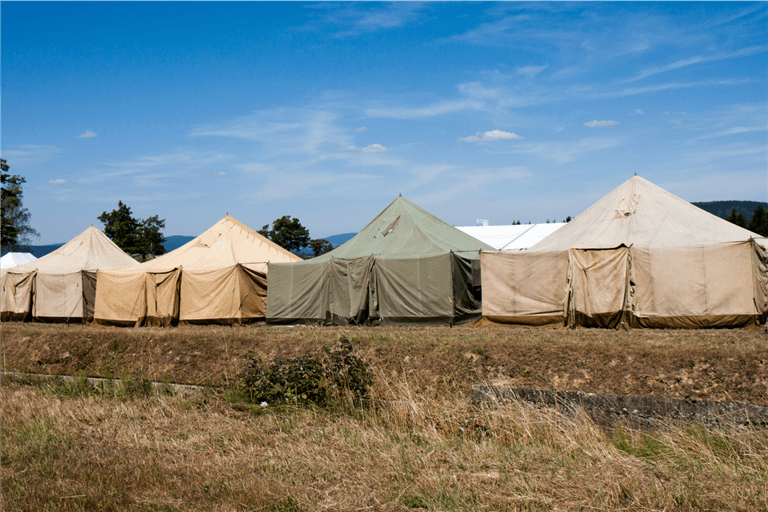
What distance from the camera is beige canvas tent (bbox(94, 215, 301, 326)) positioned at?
19438 mm

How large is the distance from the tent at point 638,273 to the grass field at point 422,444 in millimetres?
2435

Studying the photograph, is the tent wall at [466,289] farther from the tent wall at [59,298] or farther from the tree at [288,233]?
the tree at [288,233]

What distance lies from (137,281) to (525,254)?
13.3 m

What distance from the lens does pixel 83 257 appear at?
24797mm

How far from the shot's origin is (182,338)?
14.6m

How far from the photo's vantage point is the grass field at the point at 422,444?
511 centimetres

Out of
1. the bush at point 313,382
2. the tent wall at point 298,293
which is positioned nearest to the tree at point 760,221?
the tent wall at point 298,293

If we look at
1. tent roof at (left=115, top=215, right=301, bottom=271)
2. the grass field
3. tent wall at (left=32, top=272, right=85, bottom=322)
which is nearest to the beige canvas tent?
tent roof at (left=115, top=215, right=301, bottom=271)

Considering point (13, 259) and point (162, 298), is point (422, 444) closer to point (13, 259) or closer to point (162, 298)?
point (162, 298)

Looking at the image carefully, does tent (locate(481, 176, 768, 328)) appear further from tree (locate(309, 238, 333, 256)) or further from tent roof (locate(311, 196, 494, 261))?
tree (locate(309, 238, 333, 256))

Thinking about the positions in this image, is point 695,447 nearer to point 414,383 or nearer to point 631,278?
point 414,383

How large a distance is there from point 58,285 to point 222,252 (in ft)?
23.7

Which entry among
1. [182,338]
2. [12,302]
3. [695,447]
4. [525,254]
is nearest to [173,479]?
[695,447]

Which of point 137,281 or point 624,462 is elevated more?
point 137,281
